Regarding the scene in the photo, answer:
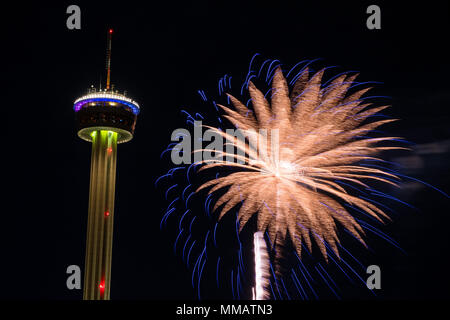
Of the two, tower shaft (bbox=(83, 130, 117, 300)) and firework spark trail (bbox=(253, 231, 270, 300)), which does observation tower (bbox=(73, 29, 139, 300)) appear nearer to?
tower shaft (bbox=(83, 130, 117, 300))

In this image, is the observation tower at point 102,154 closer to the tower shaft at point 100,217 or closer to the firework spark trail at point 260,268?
the tower shaft at point 100,217

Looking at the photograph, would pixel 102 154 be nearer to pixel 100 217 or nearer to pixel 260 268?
pixel 100 217

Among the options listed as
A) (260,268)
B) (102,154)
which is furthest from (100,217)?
(260,268)

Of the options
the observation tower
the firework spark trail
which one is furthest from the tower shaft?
the firework spark trail

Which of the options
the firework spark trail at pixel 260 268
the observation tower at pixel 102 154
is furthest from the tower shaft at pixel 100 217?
the firework spark trail at pixel 260 268
